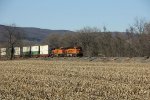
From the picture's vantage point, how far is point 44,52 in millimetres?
91750

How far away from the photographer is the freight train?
272 ft

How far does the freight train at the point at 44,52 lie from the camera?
8300 centimetres

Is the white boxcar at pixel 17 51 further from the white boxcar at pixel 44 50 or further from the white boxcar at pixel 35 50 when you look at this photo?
the white boxcar at pixel 44 50

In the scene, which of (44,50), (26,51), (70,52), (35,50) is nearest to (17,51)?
(26,51)

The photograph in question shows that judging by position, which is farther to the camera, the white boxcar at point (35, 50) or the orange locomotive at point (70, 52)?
the white boxcar at point (35, 50)

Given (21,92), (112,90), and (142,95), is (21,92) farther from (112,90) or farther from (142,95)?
(142,95)

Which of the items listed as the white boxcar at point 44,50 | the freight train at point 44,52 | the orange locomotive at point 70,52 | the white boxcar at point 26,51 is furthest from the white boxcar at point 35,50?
the orange locomotive at point 70,52

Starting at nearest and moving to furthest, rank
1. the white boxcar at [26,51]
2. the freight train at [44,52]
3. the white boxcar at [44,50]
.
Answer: the freight train at [44,52], the white boxcar at [44,50], the white boxcar at [26,51]

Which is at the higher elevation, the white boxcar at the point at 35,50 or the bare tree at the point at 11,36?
the bare tree at the point at 11,36

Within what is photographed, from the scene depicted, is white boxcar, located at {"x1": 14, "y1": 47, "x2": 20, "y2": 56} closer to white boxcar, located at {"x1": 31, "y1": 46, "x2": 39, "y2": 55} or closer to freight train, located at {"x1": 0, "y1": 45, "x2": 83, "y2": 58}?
freight train, located at {"x1": 0, "y1": 45, "x2": 83, "y2": 58}

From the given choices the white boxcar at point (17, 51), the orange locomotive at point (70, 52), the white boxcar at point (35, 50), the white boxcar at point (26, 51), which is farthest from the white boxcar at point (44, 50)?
the white boxcar at point (17, 51)

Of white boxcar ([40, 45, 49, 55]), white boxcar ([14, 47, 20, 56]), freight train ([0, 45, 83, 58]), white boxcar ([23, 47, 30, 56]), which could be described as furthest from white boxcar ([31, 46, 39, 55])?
white boxcar ([14, 47, 20, 56])

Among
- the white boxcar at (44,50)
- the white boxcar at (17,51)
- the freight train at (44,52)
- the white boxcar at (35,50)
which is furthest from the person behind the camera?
the white boxcar at (17,51)

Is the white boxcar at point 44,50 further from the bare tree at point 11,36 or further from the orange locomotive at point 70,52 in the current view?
the bare tree at point 11,36
